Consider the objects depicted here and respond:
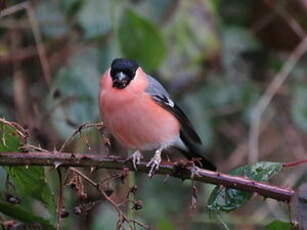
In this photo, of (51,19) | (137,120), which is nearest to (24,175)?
(137,120)

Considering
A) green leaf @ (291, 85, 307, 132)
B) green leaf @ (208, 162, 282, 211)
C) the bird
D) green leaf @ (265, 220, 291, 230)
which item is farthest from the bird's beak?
green leaf @ (291, 85, 307, 132)

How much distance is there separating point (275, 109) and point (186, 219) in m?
1.11

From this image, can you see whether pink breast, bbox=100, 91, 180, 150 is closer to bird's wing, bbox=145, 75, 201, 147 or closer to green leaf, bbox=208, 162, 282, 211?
bird's wing, bbox=145, 75, 201, 147

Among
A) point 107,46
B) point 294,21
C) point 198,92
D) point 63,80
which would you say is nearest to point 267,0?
point 294,21

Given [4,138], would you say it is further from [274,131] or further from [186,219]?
[274,131]

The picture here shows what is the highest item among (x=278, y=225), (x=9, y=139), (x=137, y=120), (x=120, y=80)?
(x=120, y=80)

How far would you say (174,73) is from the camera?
3.86 m

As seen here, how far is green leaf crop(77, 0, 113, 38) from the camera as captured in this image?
142 inches

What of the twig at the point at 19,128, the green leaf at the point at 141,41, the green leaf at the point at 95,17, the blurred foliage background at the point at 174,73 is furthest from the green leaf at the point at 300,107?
the twig at the point at 19,128

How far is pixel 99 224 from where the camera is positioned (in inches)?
149

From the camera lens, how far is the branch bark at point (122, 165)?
1872 mm

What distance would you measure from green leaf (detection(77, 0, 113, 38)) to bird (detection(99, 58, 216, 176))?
620 millimetres

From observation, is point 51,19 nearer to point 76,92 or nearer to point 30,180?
point 76,92

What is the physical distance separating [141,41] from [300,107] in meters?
1.37
